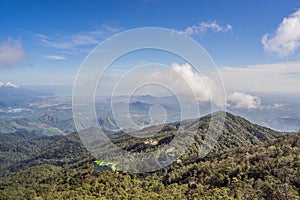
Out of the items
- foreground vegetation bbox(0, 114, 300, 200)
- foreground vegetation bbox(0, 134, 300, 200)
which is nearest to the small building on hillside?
foreground vegetation bbox(0, 114, 300, 200)

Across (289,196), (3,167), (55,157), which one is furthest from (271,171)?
(3,167)

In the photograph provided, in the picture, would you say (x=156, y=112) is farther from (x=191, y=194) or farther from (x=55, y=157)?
(x=55, y=157)

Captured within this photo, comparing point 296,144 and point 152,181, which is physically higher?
point 296,144

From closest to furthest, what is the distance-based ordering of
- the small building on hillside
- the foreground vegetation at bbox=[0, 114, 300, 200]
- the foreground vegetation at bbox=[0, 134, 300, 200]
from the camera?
the foreground vegetation at bbox=[0, 134, 300, 200]
the foreground vegetation at bbox=[0, 114, 300, 200]
the small building on hillside

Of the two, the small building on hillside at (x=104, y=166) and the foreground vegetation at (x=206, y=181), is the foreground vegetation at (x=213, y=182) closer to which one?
the foreground vegetation at (x=206, y=181)

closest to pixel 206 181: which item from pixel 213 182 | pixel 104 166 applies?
pixel 213 182

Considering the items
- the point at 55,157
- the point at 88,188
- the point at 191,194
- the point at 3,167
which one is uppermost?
the point at 191,194

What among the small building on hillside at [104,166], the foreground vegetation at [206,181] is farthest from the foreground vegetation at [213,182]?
the small building on hillside at [104,166]

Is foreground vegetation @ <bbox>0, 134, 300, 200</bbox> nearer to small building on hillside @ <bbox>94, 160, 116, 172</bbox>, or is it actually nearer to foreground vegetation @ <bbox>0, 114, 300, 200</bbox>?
foreground vegetation @ <bbox>0, 114, 300, 200</bbox>

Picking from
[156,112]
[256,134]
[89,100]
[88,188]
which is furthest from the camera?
[256,134]

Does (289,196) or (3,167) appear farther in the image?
(3,167)

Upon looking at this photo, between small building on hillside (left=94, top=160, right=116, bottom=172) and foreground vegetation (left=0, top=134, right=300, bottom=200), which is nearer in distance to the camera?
foreground vegetation (left=0, top=134, right=300, bottom=200)
